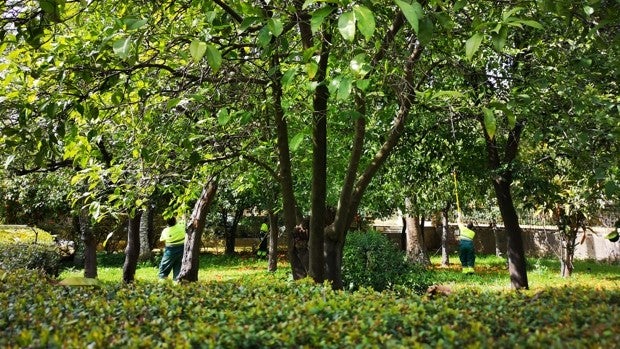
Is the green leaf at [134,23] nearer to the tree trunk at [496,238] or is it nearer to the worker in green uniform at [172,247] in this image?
the worker in green uniform at [172,247]

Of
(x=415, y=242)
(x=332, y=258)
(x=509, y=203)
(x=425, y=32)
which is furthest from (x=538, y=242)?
(x=425, y=32)

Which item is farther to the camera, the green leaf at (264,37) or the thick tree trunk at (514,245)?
the thick tree trunk at (514,245)

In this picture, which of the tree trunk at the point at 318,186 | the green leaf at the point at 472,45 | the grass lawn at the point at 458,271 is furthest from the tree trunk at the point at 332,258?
the grass lawn at the point at 458,271

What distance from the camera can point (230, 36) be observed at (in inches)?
180

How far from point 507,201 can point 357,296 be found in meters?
7.10

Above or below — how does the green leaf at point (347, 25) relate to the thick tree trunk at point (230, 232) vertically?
above

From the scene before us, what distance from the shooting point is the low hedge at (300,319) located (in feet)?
7.55

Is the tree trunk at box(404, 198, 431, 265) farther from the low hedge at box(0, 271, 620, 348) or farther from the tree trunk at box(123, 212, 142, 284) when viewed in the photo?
the low hedge at box(0, 271, 620, 348)

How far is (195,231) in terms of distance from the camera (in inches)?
373

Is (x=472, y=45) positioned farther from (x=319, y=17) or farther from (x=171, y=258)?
(x=171, y=258)

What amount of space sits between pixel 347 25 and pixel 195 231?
7.92 metres

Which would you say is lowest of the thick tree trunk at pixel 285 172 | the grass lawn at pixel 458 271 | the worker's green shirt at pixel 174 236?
the grass lawn at pixel 458 271

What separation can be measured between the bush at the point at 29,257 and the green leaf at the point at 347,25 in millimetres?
8315

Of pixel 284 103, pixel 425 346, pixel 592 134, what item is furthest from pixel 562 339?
pixel 592 134
